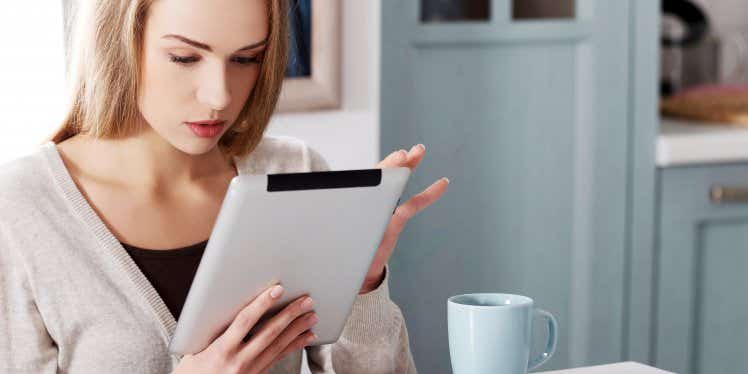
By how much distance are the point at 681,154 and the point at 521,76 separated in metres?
0.41

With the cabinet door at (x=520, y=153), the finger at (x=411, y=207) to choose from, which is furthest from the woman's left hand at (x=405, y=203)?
the cabinet door at (x=520, y=153)

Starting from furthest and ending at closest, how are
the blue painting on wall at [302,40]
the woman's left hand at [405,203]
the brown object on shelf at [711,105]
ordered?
the brown object on shelf at [711,105] < the blue painting on wall at [302,40] < the woman's left hand at [405,203]

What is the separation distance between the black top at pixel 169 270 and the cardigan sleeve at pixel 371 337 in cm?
20

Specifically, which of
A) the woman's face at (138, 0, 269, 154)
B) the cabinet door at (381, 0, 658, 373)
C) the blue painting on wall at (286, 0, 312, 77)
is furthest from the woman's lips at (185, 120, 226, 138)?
the cabinet door at (381, 0, 658, 373)

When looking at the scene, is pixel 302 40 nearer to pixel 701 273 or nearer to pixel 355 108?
pixel 355 108

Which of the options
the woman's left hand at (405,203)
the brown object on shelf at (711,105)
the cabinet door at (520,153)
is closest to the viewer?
the woman's left hand at (405,203)

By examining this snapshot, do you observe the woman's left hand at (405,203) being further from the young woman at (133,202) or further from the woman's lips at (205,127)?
the woman's lips at (205,127)

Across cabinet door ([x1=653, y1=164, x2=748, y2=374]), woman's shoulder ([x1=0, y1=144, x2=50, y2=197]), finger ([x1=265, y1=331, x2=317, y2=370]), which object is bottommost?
cabinet door ([x1=653, y1=164, x2=748, y2=374])

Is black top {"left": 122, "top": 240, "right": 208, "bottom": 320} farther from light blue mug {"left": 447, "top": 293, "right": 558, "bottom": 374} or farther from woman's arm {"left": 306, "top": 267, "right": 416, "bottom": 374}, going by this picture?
light blue mug {"left": 447, "top": 293, "right": 558, "bottom": 374}

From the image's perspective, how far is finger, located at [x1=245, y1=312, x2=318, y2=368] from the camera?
123cm

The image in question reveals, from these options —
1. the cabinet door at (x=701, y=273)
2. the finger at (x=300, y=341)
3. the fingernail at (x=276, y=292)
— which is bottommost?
the cabinet door at (x=701, y=273)

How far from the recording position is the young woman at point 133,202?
4.37 feet

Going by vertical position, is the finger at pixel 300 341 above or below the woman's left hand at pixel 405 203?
below

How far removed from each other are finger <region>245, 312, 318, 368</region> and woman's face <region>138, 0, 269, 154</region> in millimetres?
268
